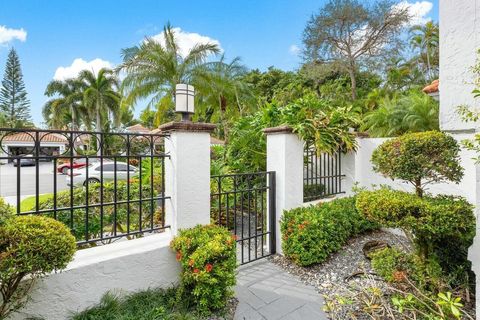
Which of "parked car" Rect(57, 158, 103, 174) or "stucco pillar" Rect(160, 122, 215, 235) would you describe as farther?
"stucco pillar" Rect(160, 122, 215, 235)

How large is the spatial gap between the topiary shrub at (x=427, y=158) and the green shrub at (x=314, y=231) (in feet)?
5.33

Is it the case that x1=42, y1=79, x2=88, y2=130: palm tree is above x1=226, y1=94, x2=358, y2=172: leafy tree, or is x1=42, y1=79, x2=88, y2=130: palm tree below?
above

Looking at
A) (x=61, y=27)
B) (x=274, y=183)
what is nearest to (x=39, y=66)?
(x=61, y=27)

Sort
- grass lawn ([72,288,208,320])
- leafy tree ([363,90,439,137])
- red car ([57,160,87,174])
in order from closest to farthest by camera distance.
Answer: grass lawn ([72,288,208,320])
red car ([57,160,87,174])
leafy tree ([363,90,439,137])

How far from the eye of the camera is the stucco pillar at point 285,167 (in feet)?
15.7

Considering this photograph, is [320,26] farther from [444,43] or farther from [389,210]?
[389,210]

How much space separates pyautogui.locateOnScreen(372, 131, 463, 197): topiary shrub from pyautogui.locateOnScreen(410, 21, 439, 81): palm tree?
58.5 feet

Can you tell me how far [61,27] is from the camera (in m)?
15.2

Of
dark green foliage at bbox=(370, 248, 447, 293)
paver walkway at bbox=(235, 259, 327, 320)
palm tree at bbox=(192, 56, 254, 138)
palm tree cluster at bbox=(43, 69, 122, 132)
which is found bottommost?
paver walkway at bbox=(235, 259, 327, 320)

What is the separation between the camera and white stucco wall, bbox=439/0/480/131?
2850 millimetres

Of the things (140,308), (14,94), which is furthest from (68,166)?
(14,94)

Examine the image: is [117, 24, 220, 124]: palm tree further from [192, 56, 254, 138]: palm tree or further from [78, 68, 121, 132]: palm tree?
[78, 68, 121, 132]: palm tree

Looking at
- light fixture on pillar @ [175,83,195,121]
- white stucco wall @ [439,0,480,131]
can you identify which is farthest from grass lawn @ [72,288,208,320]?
white stucco wall @ [439,0,480,131]

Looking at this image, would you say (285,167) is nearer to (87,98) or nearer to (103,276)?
(103,276)
